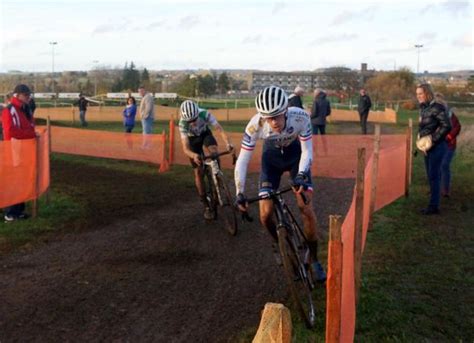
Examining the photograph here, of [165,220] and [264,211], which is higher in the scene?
[264,211]

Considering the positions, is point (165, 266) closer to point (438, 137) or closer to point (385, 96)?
point (438, 137)

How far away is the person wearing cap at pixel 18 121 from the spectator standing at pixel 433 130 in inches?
255

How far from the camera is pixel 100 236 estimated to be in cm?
856

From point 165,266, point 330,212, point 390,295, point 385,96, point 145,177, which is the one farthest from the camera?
point 385,96

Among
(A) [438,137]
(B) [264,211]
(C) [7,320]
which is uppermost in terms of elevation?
(A) [438,137]

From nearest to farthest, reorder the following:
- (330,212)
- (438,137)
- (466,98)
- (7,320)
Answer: (7,320) < (438,137) < (330,212) < (466,98)

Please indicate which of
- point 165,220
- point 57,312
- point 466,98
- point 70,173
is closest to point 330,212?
point 165,220

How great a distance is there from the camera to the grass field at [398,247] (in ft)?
17.8

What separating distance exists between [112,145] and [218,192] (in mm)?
9363

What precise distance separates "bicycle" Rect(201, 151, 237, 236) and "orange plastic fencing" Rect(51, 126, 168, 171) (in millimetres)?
6251

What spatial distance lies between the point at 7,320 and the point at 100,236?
3.14m

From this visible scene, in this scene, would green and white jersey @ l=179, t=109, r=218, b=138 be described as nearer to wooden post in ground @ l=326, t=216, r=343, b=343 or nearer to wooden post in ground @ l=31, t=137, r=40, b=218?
wooden post in ground @ l=31, t=137, r=40, b=218

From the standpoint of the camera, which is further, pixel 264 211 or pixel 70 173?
pixel 70 173

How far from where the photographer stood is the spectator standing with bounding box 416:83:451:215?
959 centimetres
